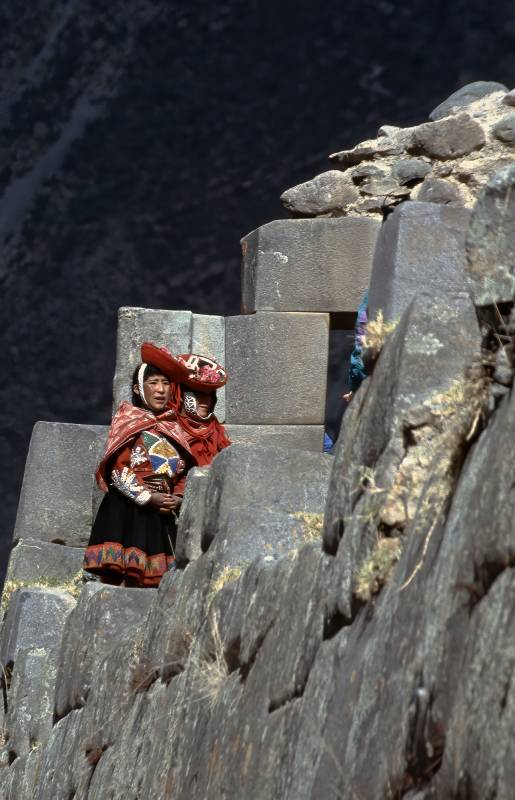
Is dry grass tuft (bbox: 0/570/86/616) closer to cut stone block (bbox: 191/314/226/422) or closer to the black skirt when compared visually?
the black skirt

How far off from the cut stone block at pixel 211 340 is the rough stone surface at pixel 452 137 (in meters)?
1.63

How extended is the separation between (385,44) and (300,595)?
16.1 m

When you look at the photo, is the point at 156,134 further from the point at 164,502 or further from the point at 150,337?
the point at 164,502

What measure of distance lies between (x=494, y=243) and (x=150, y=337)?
6315 mm

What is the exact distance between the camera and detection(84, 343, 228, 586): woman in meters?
7.18

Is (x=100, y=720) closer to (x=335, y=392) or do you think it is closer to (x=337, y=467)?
(x=337, y=467)

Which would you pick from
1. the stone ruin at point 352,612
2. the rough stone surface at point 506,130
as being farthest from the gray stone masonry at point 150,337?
the rough stone surface at point 506,130

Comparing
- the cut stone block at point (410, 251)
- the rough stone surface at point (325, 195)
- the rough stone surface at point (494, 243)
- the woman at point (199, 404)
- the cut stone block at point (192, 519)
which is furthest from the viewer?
the rough stone surface at point (325, 195)

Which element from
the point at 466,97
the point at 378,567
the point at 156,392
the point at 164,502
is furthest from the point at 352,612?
the point at 466,97

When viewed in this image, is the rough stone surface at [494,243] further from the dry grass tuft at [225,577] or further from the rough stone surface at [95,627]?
the rough stone surface at [95,627]

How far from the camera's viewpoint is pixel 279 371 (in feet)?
29.4

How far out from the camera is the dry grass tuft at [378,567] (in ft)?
9.64

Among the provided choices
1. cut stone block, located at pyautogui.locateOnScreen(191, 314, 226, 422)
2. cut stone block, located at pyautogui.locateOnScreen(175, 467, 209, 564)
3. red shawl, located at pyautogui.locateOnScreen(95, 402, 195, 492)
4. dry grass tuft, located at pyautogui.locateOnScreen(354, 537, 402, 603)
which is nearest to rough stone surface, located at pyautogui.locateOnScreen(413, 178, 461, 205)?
cut stone block, located at pyautogui.locateOnScreen(191, 314, 226, 422)

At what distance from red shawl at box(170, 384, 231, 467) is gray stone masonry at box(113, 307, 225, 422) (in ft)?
3.63
